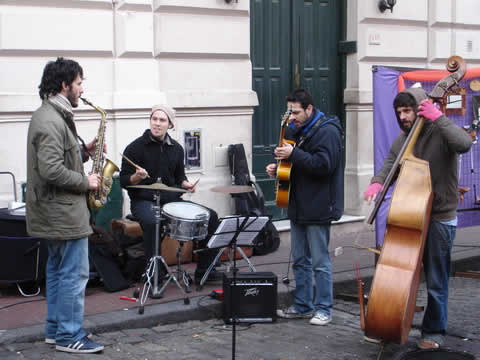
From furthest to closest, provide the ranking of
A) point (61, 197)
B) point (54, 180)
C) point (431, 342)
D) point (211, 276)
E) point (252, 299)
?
→ point (211, 276) → point (252, 299) → point (431, 342) → point (61, 197) → point (54, 180)

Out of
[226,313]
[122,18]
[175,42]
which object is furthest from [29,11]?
[226,313]

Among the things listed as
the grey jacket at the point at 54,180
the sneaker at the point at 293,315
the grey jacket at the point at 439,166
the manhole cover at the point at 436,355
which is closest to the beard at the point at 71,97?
the grey jacket at the point at 54,180

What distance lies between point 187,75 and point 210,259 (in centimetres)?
227

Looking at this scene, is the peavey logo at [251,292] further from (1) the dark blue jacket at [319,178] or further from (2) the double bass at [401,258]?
(2) the double bass at [401,258]

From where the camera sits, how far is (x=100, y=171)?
568cm

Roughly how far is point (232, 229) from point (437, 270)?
1716 millimetres

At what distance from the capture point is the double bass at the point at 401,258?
185 inches

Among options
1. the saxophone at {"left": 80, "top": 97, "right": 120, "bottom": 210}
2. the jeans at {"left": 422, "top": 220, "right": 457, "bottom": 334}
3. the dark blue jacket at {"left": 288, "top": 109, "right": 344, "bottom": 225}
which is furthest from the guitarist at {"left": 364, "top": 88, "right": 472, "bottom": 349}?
the saxophone at {"left": 80, "top": 97, "right": 120, "bottom": 210}

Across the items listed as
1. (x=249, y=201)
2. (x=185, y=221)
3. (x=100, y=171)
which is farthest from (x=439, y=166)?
(x=249, y=201)

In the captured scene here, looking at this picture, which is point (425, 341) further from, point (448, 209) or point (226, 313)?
point (226, 313)

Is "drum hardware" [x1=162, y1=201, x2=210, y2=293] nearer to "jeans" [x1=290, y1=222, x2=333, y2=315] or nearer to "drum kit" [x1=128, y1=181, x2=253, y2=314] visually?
"drum kit" [x1=128, y1=181, x2=253, y2=314]

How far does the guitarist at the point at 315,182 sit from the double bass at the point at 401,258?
1.01 metres

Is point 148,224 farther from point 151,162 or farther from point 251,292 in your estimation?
point 251,292

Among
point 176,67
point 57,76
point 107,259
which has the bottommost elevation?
point 107,259
